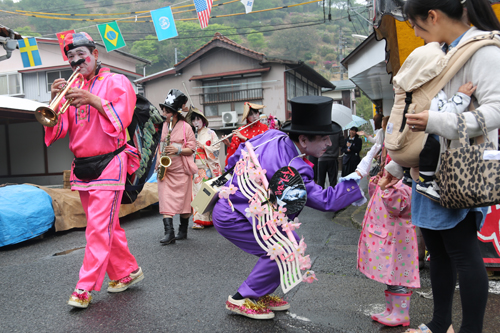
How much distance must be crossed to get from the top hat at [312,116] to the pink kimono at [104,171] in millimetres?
1469

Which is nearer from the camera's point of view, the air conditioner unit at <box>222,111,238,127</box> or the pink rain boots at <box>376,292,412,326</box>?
the pink rain boots at <box>376,292,412,326</box>

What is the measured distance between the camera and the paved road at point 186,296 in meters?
2.65

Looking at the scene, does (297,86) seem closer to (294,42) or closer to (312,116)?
(312,116)

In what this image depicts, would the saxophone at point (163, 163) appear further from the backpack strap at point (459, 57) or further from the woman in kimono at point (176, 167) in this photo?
the backpack strap at point (459, 57)

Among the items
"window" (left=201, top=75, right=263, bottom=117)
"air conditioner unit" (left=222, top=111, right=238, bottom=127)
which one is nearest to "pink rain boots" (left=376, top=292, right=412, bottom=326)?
"air conditioner unit" (left=222, top=111, right=238, bottom=127)

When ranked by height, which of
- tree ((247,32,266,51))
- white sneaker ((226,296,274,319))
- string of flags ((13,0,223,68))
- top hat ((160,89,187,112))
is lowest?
white sneaker ((226,296,274,319))

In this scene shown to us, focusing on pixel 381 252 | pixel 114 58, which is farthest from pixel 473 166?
pixel 114 58

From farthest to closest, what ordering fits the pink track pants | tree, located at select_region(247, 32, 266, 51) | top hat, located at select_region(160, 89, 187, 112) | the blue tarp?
tree, located at select_region(247, 32, 266, 51)
top hat, located at select_region(160, 89, 187, 112)
the blue tarp
the pink track pants

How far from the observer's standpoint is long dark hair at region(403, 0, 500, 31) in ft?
6.03

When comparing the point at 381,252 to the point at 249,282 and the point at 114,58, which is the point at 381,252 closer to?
the point at 249,282

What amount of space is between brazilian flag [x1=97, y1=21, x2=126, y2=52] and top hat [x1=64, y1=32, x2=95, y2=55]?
546 cm

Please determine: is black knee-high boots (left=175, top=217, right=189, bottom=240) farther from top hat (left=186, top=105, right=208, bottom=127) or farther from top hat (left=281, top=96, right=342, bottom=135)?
top hat (left=281, top=96, right=342, bottom=135)

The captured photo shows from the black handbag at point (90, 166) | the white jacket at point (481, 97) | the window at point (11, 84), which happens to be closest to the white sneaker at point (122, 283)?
the black handbag at point (90, 166)

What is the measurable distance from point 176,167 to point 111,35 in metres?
4.46
